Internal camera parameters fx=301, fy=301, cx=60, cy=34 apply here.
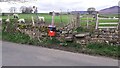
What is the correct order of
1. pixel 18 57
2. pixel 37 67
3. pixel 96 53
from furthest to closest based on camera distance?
pixel 96 53 < pixel 18 57 < pixel 37 67

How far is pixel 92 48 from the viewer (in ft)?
52.8

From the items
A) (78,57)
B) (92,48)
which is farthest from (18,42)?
(78,57)

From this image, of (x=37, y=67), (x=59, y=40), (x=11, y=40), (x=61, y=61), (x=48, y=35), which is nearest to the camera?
(x=37, y=67)

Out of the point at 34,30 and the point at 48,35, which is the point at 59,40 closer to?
the point at 48,35

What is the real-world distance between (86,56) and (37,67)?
368 cm

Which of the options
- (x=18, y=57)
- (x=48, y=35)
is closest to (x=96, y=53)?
(x=18, y=57)

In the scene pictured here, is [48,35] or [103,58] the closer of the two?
[103,58]

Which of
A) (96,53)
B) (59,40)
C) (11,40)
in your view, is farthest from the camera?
(11,40)

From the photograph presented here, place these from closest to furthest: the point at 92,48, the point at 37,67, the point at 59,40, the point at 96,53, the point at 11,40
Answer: the point at 37,67 → the point at 96,53 → the point at 92,48 → the point at 59,40 → the point at 11,40

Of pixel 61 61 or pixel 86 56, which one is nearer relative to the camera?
pixel 61 61

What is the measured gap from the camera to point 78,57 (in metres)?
13.7

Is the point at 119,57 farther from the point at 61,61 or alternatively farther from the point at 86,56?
the point at 61,61

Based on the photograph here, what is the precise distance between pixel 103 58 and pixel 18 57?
3.81m

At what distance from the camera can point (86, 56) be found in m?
14.1
